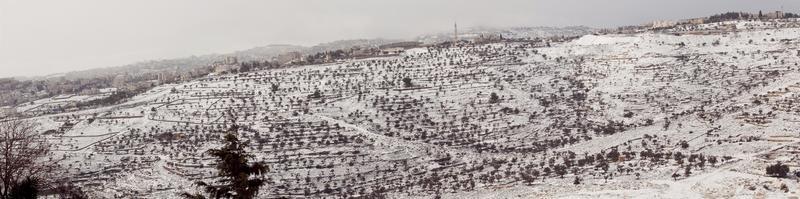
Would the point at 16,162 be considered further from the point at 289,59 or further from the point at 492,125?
the point at 289,59

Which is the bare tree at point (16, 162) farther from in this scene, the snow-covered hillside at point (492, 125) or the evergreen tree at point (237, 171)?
the snow-covered hillside at point (492, 125)

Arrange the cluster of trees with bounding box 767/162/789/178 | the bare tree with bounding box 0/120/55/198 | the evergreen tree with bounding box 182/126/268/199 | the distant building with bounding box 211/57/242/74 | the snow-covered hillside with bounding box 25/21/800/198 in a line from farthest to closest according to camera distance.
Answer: the distant building with bounding box 211/57/242/74
the snow-covered hillside with bounding box 25/21/800/198
the cluster of trees with bounding box 767/162/789/178
the bare tree with bounding box 0/120/55/198
the evergreen tree with bounding box 182/126/268/199

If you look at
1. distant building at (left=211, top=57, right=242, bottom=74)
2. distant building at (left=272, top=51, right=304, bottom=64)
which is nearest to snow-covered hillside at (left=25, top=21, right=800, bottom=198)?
distant building at (left=211, top=57, right=242, bottom=74)

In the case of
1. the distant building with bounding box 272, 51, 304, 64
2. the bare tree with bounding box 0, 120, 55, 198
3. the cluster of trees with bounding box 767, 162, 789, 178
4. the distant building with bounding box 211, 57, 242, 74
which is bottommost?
the cluster of trees with bounding box 767, 162, 789, 178

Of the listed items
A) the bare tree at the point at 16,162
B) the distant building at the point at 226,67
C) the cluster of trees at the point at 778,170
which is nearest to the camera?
the bare tree at the point at 16,162

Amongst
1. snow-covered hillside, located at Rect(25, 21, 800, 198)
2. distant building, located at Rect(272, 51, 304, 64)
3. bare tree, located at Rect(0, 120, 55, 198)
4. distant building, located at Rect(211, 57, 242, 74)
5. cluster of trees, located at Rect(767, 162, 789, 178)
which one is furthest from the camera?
distant building, located at Rect(272, 51, 304, 64)

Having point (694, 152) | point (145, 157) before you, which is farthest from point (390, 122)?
point (694, 152)

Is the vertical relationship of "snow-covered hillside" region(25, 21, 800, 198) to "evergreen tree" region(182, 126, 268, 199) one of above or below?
below

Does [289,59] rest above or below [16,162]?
above

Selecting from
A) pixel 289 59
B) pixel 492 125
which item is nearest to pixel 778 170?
A: pixel 492 125

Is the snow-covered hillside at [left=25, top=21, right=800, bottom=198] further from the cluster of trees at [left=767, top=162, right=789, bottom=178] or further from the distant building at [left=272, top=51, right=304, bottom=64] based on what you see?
the distant building at [left=272, top=51, right=304, bottom=64]

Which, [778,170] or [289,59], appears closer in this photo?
[778,170]

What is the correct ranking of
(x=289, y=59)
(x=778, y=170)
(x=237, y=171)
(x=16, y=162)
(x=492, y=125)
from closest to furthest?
(x=237, y=171) < (x=16, y=162) < (x=778, y=170) < (x=492, y=125) < (x=289, y=59)

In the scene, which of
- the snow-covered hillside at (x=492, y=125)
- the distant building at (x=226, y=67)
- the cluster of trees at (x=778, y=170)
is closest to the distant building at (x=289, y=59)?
the distant building at (x=226, y=67)
